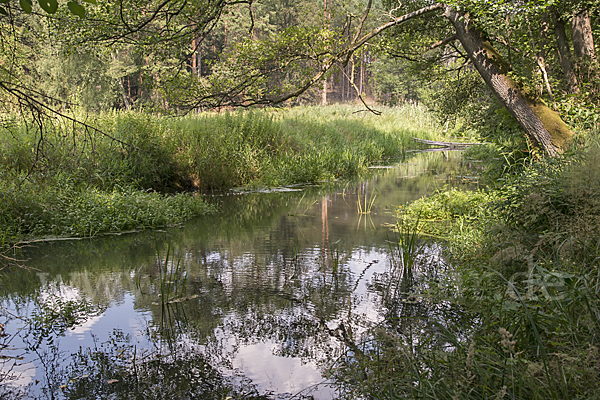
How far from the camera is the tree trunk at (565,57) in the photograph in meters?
7.32

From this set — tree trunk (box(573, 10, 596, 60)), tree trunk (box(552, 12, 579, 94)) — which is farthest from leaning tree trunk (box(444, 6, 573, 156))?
tree trunk (box(573, 10, 596, 60))

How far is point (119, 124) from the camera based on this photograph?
1084 centimetres

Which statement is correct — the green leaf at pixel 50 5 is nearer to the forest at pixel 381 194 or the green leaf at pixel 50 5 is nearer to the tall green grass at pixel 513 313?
the forest at pixel 381 194

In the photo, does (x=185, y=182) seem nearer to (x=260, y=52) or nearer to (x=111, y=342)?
(x=260, y=52)

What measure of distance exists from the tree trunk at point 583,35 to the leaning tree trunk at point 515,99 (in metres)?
1.13

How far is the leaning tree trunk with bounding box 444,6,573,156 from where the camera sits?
6.76 m

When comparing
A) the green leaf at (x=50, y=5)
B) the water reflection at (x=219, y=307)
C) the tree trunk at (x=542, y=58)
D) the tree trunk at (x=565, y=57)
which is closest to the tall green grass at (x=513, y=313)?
the water reflection at (x=219, y=307)

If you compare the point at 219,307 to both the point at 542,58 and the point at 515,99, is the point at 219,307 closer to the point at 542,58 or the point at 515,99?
the point at 515,99

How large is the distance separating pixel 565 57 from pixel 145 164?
8333 mm

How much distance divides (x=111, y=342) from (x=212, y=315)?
0.93 metres

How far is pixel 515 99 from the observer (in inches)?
284

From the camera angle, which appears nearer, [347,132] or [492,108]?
[492,108]

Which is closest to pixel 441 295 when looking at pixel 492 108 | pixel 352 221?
pixel 352 221

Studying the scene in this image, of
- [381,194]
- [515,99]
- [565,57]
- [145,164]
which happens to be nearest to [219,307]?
[515,99]
